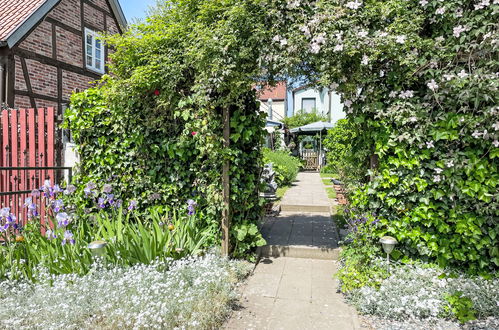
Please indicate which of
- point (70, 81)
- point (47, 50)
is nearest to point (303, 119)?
point (70, 81)

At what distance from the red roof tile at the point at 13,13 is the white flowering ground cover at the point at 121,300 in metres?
7.43

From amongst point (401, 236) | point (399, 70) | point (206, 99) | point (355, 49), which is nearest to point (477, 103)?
point (399, 70)

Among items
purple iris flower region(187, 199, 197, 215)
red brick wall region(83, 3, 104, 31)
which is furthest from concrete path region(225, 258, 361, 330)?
red brick wall region(83, 3, 104, 31)

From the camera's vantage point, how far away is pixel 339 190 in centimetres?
666

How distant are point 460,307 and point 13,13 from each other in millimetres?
11458

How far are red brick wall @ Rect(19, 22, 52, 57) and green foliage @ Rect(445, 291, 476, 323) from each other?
33.6 ft

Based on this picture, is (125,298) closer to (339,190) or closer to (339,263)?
(339,263)

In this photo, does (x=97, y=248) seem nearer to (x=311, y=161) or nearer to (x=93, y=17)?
(x=93, y=17)

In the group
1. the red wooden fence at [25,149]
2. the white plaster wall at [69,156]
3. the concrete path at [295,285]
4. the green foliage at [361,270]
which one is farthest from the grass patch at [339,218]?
the red wooden fence at [25,149]

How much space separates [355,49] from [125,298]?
3.14 m

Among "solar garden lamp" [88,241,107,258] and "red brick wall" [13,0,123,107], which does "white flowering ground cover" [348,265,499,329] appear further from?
"red brick wall" [13,0,123,107]

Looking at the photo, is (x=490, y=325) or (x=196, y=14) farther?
(x=196, y=14)

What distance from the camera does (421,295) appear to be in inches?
101

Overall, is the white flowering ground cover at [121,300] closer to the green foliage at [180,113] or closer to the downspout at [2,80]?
the green foliage at [180,113]
